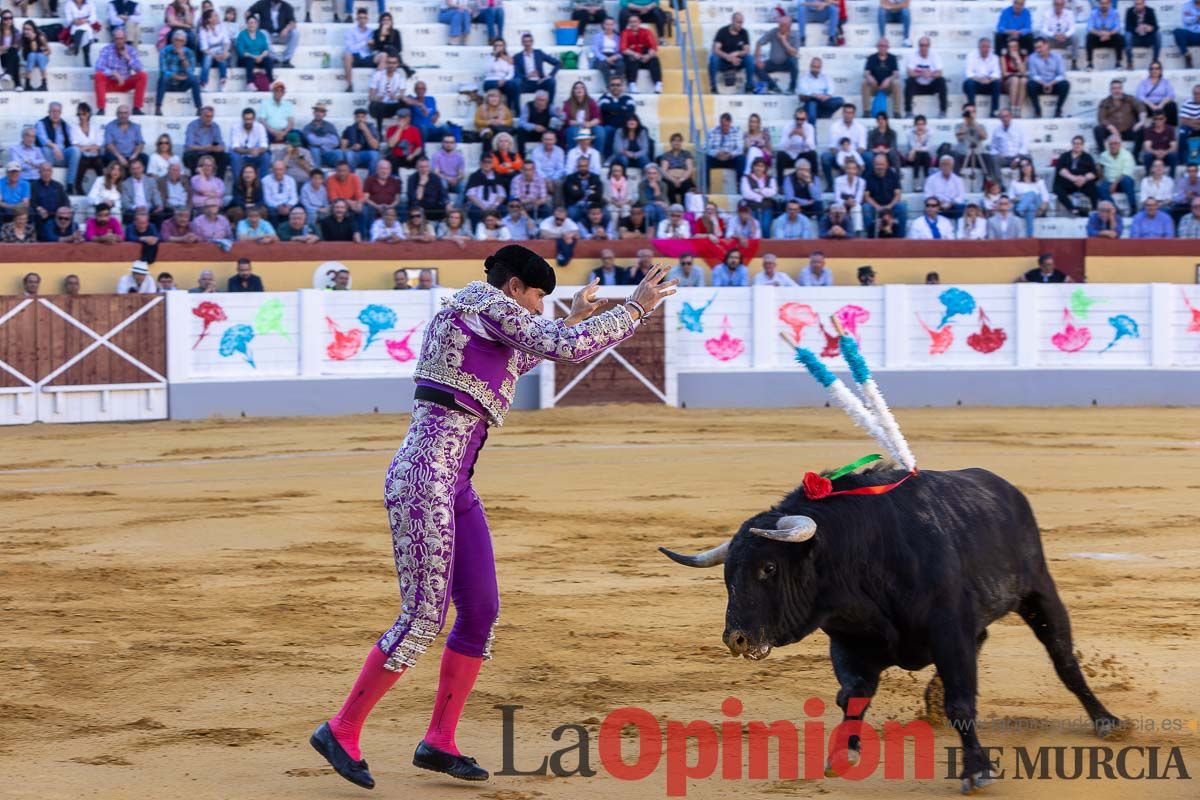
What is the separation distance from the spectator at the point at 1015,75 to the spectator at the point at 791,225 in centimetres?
413

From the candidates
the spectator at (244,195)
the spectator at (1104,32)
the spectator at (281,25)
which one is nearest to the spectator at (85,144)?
the spectator at (244,195)

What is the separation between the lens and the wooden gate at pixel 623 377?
17.5 meters

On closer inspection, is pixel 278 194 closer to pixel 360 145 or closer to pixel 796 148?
pixel 360 145

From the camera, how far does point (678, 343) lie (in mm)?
17641

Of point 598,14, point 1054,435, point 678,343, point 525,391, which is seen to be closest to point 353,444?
point 525,391

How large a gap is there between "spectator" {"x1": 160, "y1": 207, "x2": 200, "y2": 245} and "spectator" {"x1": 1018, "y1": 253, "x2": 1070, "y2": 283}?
8.95m

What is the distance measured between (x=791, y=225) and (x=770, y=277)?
0.99 m


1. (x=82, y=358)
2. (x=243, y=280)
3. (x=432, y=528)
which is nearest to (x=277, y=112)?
(x=243, y=280)

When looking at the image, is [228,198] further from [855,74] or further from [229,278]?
[855,74]

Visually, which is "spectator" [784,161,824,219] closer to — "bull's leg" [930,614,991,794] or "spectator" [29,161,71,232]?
"spectator" [29,161,71,232]

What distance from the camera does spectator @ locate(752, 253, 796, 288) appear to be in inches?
695

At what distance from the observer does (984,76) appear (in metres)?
20.9

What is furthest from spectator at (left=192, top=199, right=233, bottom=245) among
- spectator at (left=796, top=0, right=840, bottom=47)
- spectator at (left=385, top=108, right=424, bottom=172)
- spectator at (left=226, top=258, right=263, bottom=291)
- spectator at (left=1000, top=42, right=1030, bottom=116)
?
spectator at (left=1000, top=42, right=1030, bottom=116)

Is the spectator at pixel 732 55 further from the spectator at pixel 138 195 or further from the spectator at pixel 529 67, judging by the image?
the spectator at pixel 138 195
